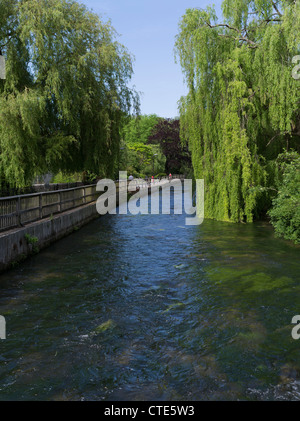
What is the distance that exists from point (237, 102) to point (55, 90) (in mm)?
8627

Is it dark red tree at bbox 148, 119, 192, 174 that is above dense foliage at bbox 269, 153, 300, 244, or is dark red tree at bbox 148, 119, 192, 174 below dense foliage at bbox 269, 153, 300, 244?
above

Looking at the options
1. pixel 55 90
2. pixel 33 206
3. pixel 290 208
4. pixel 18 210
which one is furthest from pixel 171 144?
pixel 18 210

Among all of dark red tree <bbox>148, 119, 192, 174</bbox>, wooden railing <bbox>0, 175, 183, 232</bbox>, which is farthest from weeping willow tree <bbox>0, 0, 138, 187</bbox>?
dark red tree <bbox>148, 119, 192, 174</bbox>

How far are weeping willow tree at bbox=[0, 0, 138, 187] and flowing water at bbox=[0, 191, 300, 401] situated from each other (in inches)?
303

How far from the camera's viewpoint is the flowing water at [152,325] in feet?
16.2

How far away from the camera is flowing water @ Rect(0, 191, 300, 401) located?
194 inches

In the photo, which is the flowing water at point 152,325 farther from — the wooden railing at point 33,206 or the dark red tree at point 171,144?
the dark red tree at point 171,144

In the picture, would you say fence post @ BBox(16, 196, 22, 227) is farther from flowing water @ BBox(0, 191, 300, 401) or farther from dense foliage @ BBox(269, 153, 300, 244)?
dense foliage @ BBox(269, 153, 300, 244)

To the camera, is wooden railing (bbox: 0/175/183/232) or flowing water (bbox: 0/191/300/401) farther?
wooden railing (bbox: 0/175/183/232)

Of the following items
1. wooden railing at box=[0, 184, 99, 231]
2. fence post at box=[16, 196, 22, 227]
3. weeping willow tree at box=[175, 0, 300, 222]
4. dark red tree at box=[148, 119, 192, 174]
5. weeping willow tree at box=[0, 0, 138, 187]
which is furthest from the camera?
dark red tree at box=[148, 119, 192, 174]

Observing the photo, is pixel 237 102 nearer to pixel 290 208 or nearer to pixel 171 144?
pixel 290 208

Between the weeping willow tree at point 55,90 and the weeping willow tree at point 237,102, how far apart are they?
5.32 m

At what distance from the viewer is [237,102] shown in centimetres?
1767

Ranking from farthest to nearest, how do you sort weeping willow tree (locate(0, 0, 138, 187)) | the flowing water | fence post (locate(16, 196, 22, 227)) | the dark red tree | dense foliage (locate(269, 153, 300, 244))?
1. the dark red tree
2. weeping willow tree (locate(0, 0, 138, 187))
3. dense foliage (locate(269, 153, 300, 244))
4. fence post (locate(16, 196, 22, 227))
5. the flowing water
